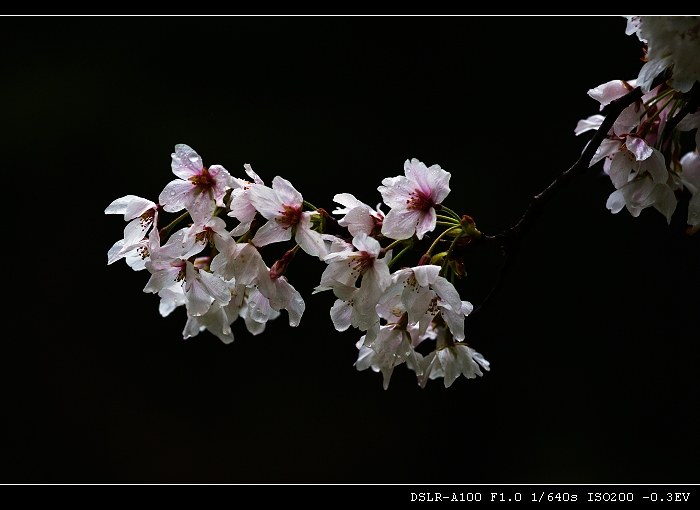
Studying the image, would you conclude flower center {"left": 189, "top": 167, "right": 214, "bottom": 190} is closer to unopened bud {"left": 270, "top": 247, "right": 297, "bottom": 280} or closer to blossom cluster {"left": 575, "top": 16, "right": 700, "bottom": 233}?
unopened bud {"left": 270, "top": 247, "right": 297, "bottom": 280}

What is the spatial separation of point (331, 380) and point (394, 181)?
1.54m

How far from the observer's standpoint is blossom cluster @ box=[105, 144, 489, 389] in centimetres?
60

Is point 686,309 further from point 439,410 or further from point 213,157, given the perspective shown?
point 213,157

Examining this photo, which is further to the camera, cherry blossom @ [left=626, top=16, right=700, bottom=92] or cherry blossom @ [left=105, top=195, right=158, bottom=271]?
cherry blossom @ [left=105, top=195, right=158, bottom=271]

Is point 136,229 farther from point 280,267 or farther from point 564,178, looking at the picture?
point 564,178

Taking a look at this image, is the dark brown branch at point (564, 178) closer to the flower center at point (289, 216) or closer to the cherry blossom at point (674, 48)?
the cherry blossom at point (674, 48)

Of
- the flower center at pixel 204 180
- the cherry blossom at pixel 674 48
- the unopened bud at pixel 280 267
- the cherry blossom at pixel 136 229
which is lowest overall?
the unopened bud at pixel 280 267

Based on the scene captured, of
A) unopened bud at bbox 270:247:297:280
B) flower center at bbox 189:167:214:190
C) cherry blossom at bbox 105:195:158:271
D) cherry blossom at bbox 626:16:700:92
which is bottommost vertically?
unopened bud at bbox 270:247:297:280

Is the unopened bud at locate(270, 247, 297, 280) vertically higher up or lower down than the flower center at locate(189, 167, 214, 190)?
lower down

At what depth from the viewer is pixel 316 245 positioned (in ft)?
2.02

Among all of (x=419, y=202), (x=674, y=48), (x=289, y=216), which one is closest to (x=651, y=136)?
(x=674, y=48)

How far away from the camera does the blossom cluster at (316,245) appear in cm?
60

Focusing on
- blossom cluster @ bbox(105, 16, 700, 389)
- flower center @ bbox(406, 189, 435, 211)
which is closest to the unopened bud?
blossom cluster @ bbox(105, 16, 700, 389)

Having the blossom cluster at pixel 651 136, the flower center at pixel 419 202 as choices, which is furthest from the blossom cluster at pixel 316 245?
the blossom cluster at pixel 651 136
